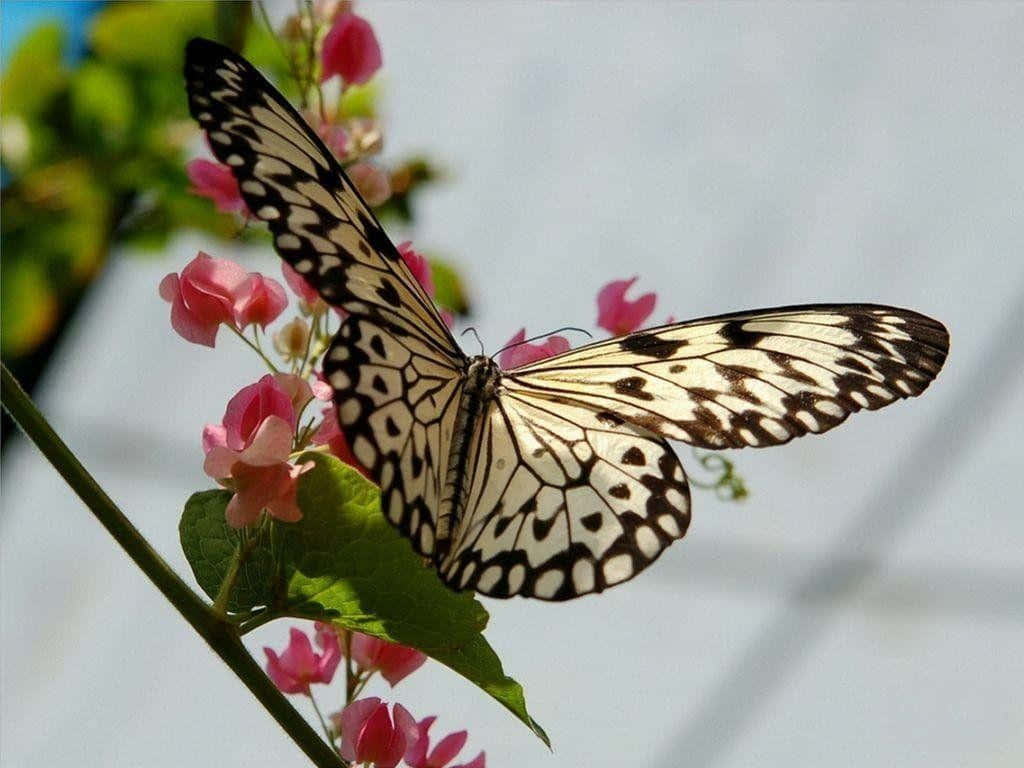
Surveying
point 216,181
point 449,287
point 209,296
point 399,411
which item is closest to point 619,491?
point 399,411

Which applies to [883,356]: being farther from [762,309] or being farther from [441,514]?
[441,514]

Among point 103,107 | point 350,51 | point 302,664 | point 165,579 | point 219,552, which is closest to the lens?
point 165,579

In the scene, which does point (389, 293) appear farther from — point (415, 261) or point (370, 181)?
point (370, 181)

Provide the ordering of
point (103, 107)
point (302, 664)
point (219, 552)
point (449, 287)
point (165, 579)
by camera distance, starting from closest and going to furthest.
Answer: point (165, 579), point (219, 552), point (302, 664), point (449, 287), point (103, 107)

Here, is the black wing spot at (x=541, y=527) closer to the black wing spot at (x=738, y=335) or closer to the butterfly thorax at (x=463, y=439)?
the butterfly thorax at (x=463, y=439)

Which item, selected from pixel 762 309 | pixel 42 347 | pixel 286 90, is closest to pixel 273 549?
pixel 762 309

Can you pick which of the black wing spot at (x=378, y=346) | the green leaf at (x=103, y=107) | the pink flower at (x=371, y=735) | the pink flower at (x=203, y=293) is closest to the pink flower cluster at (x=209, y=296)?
the pink flower at (x=203, y=293)
